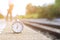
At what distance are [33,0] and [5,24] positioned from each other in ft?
1.69

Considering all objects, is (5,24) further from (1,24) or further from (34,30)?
(34,30)

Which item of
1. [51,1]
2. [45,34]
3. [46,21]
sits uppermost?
[51,1]

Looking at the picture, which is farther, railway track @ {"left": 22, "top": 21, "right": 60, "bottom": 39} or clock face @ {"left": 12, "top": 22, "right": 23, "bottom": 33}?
railway track @ {"left": 22, "top": 21, "right": 60, "bottom": 39}

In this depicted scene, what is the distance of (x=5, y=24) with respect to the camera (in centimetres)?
308

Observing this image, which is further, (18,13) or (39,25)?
(39,25)

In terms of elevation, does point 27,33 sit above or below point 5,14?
below

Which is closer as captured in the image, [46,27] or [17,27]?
[17,27]

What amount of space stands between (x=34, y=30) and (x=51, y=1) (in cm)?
51

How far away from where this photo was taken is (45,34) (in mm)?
3260

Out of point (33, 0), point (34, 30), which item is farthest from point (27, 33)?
point (33, 0)

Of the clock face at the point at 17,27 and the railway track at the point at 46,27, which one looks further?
the railway track at the point at 46,27

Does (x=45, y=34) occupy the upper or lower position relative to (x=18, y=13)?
lower

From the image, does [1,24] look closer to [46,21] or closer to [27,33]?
[27,33]

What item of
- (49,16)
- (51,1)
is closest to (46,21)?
(49,16)
